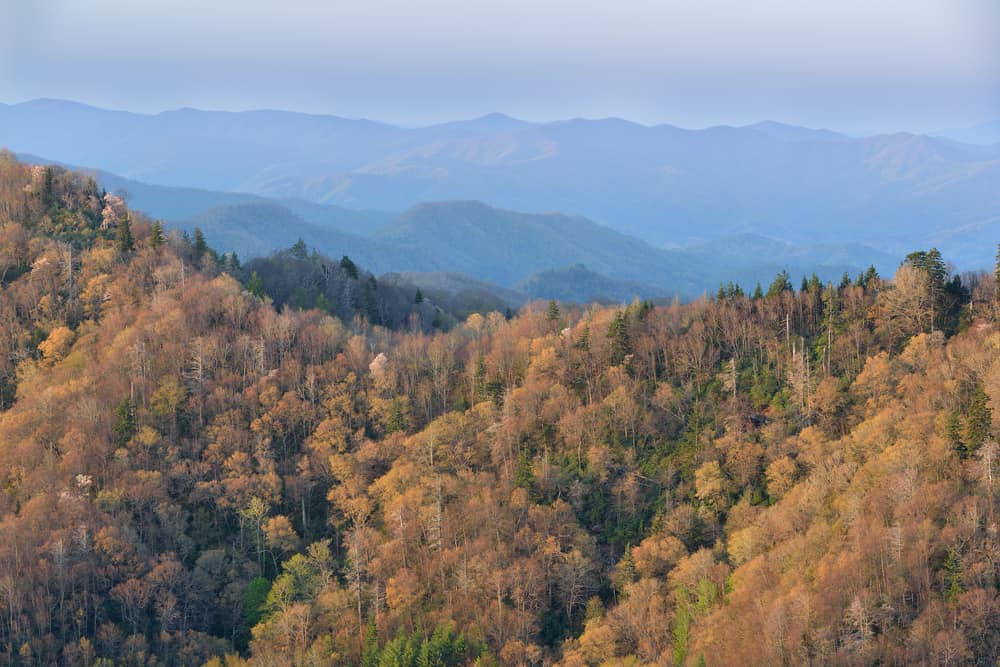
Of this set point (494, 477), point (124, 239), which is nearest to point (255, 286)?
point (124, 239)

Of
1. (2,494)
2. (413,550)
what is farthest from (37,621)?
(413,550)

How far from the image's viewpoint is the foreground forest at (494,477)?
71250 mm

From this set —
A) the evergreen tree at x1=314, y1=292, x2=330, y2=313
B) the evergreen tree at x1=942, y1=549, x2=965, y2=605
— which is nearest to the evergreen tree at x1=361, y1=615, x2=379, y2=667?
the evergreen tree at x1=942, y1=549, x2=965, y2=605

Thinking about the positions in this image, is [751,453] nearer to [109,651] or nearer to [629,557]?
[629,557]

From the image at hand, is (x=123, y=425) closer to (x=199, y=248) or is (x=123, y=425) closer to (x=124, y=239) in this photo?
(x=124, y=239)

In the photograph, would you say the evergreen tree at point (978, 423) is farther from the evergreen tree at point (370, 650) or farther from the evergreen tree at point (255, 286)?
the evergreen tree at point (255, 286)

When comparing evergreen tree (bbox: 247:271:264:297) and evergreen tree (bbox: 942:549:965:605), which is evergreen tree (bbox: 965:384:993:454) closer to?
evergreen tree (bbox: 942:549:965:605)

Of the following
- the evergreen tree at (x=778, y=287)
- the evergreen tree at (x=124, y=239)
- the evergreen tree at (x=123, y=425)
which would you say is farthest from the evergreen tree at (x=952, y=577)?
the evergreen tree at (x=124, y=239)

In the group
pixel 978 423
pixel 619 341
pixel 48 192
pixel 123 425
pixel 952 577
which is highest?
pixel 48 192

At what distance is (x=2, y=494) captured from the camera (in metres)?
87.7

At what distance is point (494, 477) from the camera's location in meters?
91.9

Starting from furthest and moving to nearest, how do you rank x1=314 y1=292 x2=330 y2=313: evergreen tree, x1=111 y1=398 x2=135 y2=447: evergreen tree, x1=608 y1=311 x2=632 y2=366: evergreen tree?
x1=314 y1=292 x2=330 y2=313: evergreen tree
x1=608 y1=311 x2=632 y2=366: evergreen tree
x1=111 y1=398 x2=135 y2=447: evergreen tree

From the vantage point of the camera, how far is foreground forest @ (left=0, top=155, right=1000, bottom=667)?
71250mm

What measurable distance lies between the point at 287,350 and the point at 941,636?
69669 mm
